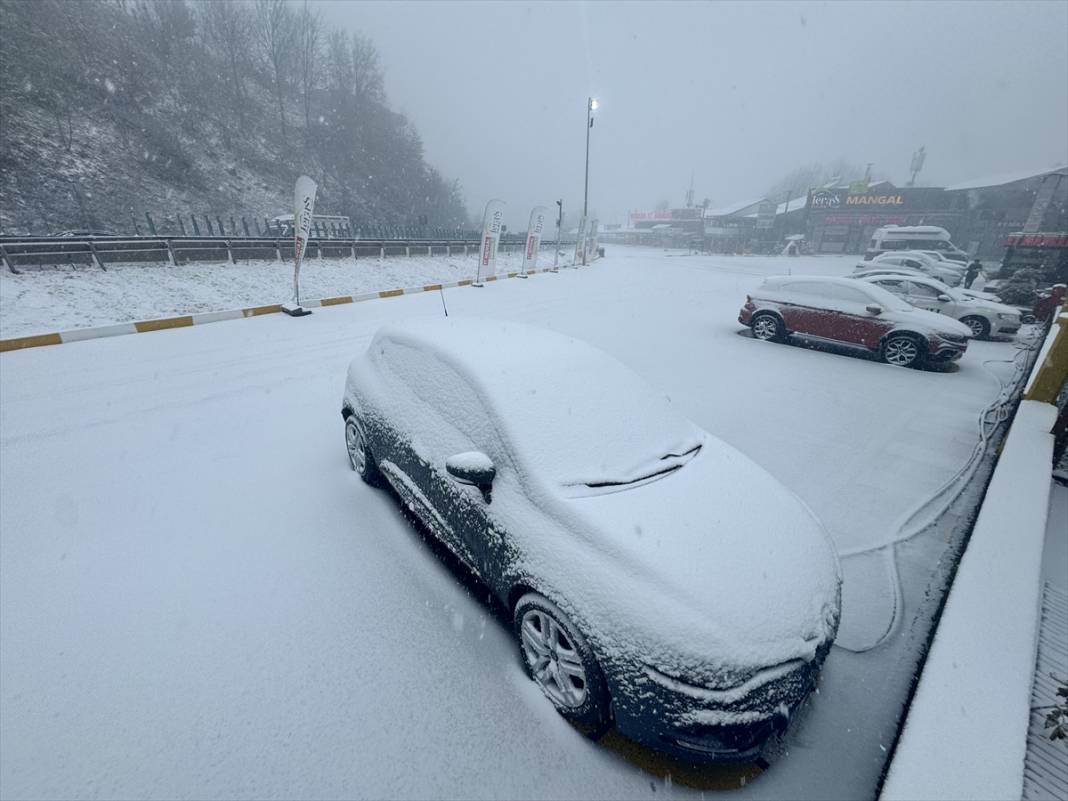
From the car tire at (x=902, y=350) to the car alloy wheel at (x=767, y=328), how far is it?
1.75 meters

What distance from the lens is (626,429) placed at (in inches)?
110

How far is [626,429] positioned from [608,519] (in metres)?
0.76

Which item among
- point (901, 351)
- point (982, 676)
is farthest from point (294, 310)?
point (901, 351)

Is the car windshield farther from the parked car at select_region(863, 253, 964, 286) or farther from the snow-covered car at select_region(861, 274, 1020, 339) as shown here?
the parked car at select_region(863, 253, 964, 286)

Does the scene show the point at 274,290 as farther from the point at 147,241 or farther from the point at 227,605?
the point at 227,605

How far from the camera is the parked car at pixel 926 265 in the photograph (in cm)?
1841

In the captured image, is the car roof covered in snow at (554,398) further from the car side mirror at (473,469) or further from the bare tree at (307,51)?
the bare tree at (307,51)

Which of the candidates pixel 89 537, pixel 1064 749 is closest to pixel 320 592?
pixel 89 537

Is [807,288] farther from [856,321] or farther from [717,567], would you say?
[717,567]

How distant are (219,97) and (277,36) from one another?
11692mm

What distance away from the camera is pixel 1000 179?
1436 inches

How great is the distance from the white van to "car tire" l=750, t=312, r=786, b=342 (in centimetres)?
3133

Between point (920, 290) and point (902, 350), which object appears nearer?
point (902, 350)

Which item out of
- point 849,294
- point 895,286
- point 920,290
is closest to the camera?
point 849,294
